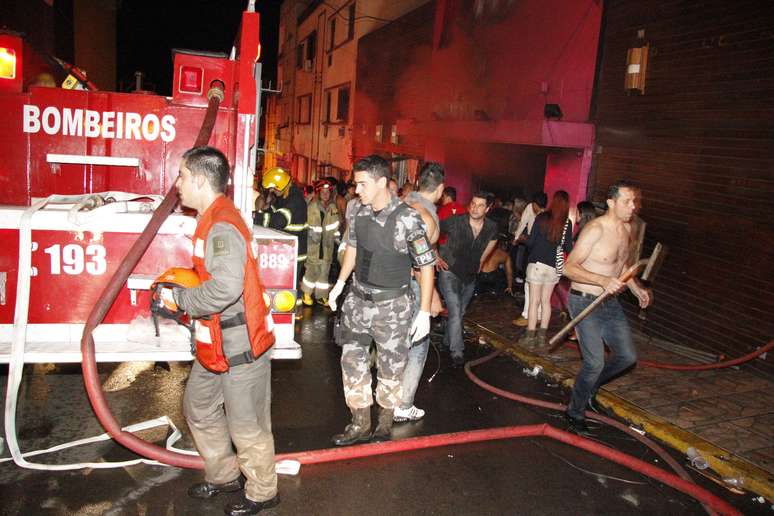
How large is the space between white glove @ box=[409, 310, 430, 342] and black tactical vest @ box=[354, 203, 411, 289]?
28 cm

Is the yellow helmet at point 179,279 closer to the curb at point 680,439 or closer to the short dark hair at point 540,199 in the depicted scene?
the curb at point 680,439

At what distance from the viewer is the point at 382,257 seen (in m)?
4.15

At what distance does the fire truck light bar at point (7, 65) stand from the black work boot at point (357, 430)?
3.39 metres

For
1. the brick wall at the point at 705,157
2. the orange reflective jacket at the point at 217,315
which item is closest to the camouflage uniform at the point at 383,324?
the orange reflective jacket at the point at 217,315

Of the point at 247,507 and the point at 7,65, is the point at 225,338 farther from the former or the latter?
the point at 7,65

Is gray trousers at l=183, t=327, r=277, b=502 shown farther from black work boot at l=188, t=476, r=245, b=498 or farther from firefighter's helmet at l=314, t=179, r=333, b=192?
firefighter's helmet at l=314, t=179, r=333, b=192

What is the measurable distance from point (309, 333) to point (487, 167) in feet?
24.5

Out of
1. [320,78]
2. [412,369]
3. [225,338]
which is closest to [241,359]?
[225,338]

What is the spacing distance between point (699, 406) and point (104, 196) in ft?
18.3

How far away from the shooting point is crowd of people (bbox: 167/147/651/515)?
3.07 meters

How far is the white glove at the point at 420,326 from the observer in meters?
4.29

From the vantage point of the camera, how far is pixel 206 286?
2922mm

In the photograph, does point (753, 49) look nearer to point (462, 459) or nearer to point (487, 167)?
point (462, 459)

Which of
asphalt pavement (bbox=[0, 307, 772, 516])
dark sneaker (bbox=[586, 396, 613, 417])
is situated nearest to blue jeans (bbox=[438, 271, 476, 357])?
asphalt pavement (bbox=[0, 307, 772, 516])
